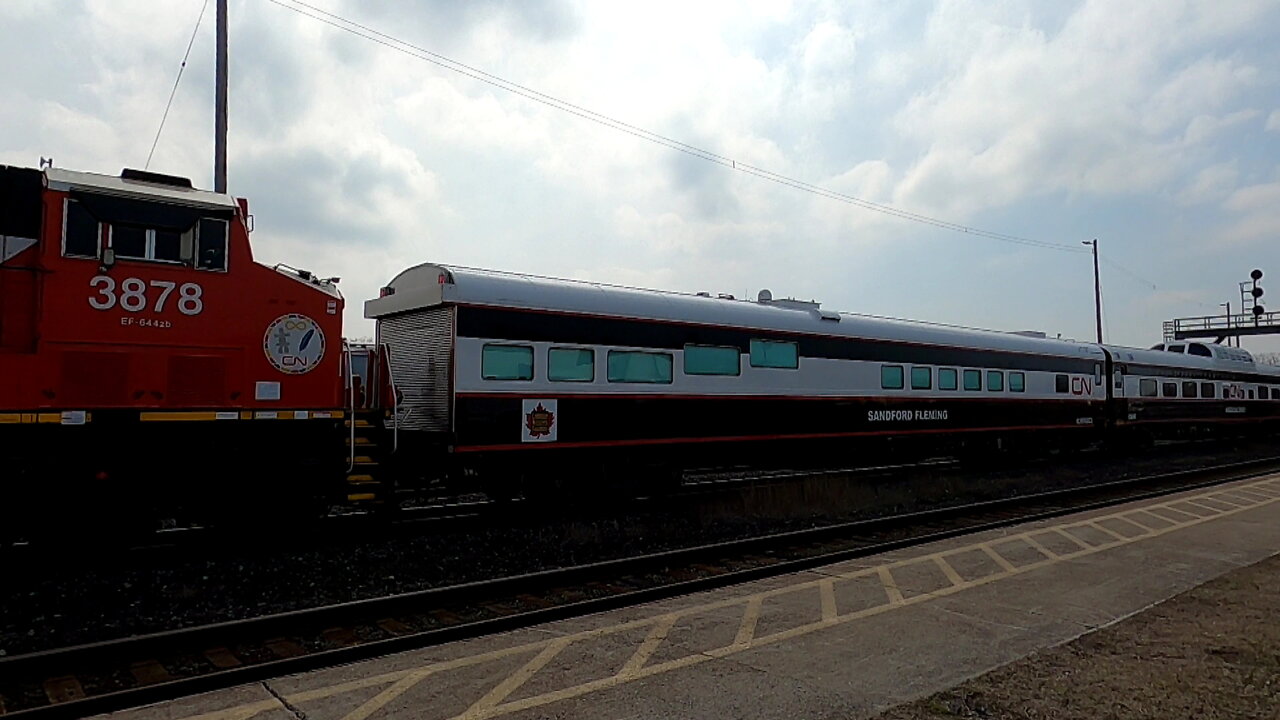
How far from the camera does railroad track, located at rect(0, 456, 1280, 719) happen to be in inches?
225

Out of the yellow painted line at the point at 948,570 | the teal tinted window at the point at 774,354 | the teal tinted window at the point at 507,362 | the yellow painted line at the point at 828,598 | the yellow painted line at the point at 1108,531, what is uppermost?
the teal tinted window at the point at 774,354

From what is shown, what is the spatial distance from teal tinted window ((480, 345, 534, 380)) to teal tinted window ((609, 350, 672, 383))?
5.02 ft

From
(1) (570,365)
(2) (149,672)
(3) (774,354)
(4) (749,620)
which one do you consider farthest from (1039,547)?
(2) (149,672)

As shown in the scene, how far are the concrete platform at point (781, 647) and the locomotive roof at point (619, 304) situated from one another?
5.58 meters

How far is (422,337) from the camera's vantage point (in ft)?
40.5

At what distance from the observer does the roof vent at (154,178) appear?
31.1 feet

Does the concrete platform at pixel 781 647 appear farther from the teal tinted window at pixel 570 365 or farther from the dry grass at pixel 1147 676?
the teal tinted window at pixel 570 365

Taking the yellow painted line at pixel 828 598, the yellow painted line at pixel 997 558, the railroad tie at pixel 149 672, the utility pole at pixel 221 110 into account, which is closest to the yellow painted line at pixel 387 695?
the railroad tie at pixel 149 672

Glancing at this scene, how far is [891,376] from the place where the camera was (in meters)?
18.3

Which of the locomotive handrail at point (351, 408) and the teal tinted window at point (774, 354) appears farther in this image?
the teal tinted window at point (774, 354)

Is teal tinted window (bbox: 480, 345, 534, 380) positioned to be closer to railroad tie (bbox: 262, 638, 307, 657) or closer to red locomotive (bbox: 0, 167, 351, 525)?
red locomotive (bbox: 0, 167, 351, 525)

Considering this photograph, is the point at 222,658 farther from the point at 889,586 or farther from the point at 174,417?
the point at 889,586

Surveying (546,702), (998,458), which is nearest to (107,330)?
(546,702)

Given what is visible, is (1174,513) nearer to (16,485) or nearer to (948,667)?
(948,667)
